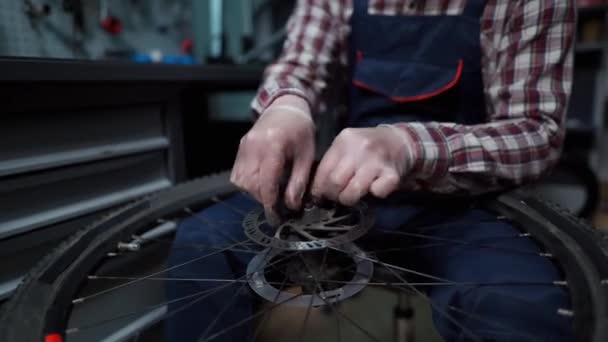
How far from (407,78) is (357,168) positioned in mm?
355

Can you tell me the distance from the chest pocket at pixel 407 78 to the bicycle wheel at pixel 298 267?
0.77 feet

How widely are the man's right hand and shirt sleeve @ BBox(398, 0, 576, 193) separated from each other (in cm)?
14

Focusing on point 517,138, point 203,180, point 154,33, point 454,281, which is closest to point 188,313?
point 203,180

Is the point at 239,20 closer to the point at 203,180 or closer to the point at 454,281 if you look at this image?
the point at 203,180

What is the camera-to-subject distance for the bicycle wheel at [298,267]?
1.13 feet

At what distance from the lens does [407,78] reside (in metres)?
0.71

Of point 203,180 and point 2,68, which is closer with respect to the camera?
point 2,68

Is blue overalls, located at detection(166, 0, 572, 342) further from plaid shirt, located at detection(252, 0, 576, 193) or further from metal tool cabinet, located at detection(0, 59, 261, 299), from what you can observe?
metal tool cabinet, located at detection(0, 59, 261, 299)

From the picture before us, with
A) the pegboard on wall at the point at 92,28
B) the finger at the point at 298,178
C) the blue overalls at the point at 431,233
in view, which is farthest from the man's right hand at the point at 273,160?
the pegboard on wall at the point at 92,28

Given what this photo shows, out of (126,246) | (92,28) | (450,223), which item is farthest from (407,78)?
(92,28)

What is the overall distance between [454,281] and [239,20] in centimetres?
125

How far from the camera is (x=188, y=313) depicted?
526 mm

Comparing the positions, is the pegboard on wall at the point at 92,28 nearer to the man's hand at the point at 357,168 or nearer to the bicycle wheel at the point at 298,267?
the bicycle wheel at the point at 298,267

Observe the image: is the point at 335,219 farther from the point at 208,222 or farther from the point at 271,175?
the point at 208,222
